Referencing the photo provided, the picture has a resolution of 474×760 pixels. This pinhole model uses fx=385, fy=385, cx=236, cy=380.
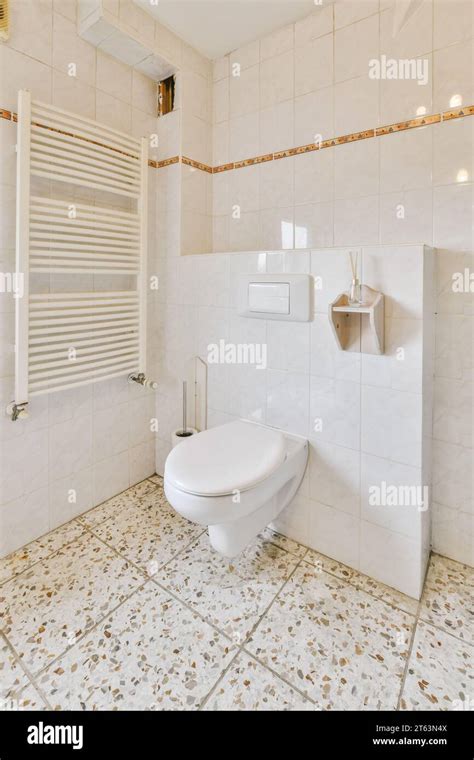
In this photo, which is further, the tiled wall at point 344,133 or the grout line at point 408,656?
the tiled wall at point 344,133

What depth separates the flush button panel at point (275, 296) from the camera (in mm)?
1553

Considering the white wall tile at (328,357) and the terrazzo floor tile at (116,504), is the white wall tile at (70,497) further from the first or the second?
the white wall tile at (328,357)

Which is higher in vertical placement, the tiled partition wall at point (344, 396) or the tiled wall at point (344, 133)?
the tiled wall at point (344, 133)

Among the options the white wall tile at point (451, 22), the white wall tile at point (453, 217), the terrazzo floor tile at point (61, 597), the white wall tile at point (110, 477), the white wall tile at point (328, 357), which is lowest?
the terrazzo floor tile at point (61, 597)

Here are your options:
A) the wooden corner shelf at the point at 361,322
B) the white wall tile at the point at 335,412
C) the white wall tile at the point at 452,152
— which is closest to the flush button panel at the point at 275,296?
the wooden corner shelf at the point at 361,322

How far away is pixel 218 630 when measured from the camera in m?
1.29

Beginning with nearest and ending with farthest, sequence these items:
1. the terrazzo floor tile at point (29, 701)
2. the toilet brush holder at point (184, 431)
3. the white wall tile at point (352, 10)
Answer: the terrazzo floor tile at point (29, 701) < the white wall tile at point (352, 10) < the toilet brush holder at point (184, 431)

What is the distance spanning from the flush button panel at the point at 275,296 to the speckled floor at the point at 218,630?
102 centimetres

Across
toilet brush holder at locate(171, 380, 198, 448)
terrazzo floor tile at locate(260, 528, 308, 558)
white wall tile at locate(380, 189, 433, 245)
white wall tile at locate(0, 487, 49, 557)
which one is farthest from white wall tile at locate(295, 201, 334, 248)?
white wall tile at locate(0, 487, 49, 557)

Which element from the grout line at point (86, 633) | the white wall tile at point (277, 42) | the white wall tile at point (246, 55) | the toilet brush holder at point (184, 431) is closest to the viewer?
the grout line at point (86, 633)

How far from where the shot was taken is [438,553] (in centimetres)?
165

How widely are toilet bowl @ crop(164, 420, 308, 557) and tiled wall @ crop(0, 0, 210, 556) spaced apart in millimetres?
681

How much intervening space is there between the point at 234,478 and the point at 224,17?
210 cm
